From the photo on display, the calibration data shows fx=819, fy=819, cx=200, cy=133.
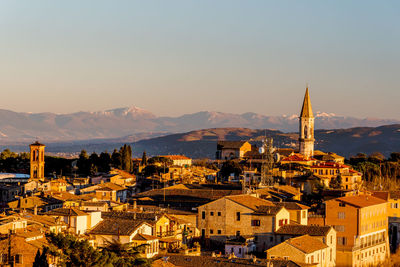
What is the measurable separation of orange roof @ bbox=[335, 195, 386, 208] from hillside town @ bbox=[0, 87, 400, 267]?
12 centimetres

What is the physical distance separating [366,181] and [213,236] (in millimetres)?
30564

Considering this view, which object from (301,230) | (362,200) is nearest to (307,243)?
(301,230)

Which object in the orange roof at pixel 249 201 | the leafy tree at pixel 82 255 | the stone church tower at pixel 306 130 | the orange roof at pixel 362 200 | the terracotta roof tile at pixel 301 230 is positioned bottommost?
the terracotta roof tile at pixel 301 230

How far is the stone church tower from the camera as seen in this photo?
85500mm

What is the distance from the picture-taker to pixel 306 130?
8762 centimetres

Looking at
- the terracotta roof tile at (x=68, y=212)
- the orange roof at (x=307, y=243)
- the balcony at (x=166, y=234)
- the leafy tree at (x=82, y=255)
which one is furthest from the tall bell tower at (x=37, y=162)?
the leafy tree at (x=82, y=255)

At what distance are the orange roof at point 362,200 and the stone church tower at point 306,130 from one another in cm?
3427

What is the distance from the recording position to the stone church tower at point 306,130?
281ft

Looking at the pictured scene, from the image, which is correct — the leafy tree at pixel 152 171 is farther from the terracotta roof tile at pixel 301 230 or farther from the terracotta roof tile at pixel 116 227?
the terracotta roof tile at pixel 116 227

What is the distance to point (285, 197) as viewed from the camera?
1939 inches

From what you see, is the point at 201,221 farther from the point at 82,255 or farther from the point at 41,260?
the point at 41,260

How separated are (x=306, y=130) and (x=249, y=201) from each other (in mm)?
47554

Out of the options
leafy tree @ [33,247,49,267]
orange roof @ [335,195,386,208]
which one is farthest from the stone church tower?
leafy tree @ [33,247,49,267]

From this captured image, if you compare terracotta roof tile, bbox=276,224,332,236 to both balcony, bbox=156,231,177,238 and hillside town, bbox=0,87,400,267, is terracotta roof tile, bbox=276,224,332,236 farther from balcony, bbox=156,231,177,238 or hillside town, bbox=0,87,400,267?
balcony, bbox=156,231,177,238
